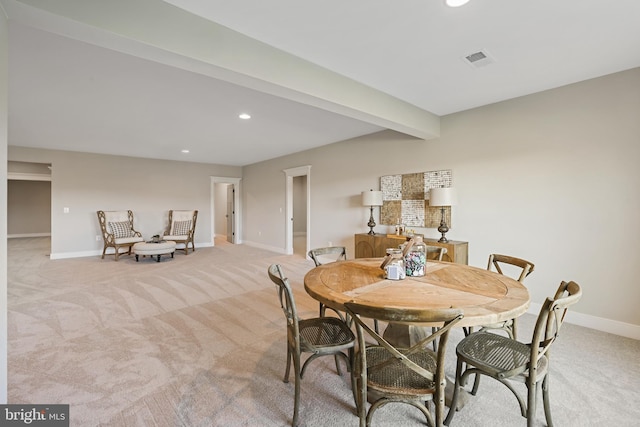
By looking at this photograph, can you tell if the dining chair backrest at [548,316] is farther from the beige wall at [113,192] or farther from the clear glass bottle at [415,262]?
the beige wall at [113,192]

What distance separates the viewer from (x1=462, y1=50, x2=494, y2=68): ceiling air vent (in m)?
2.36

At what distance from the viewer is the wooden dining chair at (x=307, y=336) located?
159cm

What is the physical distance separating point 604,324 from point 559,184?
1.47 metres

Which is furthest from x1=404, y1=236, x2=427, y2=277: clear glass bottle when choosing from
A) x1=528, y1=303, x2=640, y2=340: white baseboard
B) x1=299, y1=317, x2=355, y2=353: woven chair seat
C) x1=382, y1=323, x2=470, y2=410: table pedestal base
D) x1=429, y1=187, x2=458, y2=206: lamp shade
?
x1=528, y1=303, x2=640, y2=340: white baseboard

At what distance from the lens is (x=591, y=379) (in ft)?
6.65

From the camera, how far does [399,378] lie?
1386 millimetres

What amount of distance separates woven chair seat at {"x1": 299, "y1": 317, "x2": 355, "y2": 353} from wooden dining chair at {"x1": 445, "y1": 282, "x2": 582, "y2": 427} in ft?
2.15

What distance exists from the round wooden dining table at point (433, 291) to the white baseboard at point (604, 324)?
5.97 feet

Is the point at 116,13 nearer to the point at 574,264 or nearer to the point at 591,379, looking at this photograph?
the point at 591,379

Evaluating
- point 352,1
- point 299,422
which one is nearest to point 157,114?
point 352,1

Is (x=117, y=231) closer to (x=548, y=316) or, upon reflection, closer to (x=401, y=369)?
(x=401, y=369)

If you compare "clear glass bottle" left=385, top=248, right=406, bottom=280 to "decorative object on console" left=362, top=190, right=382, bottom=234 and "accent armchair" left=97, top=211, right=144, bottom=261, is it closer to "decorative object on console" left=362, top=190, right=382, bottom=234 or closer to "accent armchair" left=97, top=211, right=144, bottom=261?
"decorative object on console" left=362, top=190, right=382, bottom=234

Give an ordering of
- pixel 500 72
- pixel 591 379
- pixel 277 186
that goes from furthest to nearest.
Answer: pixel 277 186 < pixel 500 72 < pixel 591 379

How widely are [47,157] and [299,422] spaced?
7875 mm
